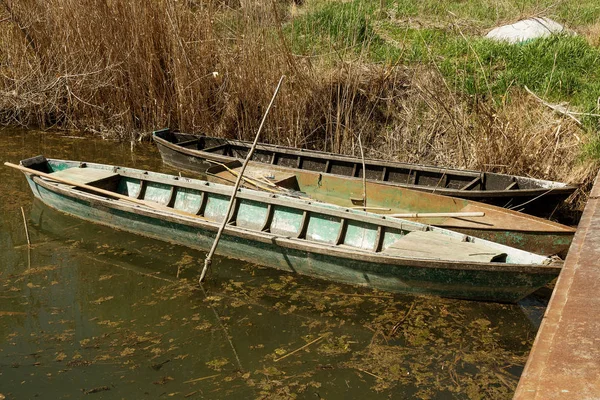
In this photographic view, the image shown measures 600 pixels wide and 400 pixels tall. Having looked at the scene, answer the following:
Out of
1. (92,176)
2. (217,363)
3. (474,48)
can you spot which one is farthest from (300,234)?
(474,48)

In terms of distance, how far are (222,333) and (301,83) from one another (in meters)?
5.58

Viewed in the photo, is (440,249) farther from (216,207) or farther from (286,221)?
(216,207)

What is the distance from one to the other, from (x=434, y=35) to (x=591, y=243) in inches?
375

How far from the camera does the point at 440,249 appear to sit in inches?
257

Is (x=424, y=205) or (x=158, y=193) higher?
(x=424, y=205)

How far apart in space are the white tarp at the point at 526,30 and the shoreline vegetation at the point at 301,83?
1.16 ft

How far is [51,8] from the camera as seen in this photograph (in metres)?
11.9

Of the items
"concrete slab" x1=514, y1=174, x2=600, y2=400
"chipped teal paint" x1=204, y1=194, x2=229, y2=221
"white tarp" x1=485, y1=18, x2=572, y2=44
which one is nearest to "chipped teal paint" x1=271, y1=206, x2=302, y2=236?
"chipped teal paint" x1=204, y1=194, x2=229, y2=221

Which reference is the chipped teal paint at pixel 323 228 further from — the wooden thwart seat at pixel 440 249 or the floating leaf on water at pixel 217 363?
the floating leaf on water at pixel 217 363

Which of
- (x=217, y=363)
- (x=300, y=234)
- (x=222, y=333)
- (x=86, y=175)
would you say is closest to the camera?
(x=217, y=363)

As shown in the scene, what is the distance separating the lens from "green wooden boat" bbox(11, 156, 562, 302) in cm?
630

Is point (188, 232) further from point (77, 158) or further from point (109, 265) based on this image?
point (77, 158)

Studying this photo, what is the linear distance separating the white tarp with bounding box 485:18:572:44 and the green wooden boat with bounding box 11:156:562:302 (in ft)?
22.4

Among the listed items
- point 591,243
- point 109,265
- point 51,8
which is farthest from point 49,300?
point 51,8
